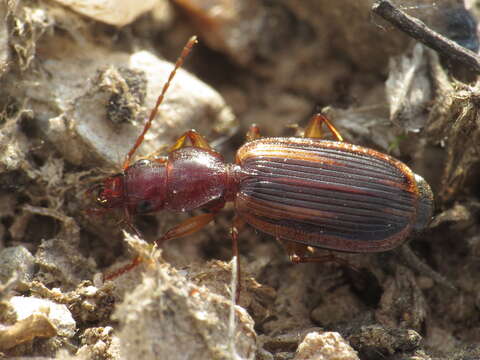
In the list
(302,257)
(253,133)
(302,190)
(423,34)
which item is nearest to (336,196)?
(302,190)

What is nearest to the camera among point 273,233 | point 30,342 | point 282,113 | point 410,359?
point 30,342

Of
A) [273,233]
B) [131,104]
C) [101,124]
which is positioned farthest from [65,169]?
[273,233]

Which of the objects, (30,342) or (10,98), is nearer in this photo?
(30,342)

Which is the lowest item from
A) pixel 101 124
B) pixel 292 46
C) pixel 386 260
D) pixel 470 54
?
pixel 386 260

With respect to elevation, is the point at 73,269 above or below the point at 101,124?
below

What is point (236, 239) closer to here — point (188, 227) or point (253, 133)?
point (188, 227)

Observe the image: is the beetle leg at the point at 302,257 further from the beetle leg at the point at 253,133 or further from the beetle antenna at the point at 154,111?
the beetle antenna at the point at 154,111

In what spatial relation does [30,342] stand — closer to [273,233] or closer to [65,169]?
[65,169]
